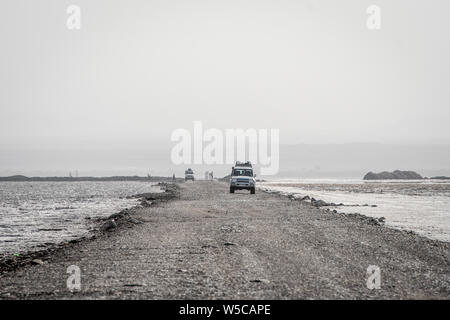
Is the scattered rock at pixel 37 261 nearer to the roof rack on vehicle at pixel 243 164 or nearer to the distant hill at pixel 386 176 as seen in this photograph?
the roof rack on vehicle at pixel 243 164

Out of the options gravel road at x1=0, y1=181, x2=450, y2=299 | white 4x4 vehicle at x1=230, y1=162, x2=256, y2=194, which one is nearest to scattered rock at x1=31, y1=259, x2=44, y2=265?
gravel road at x1=0, y1=181, x2=450, y2=299

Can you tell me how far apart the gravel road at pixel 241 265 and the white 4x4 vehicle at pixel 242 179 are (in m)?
33.2

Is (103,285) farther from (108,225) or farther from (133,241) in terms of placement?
(108,225)

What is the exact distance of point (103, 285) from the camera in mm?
9555

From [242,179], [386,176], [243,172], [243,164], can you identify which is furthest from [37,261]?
[386,176]

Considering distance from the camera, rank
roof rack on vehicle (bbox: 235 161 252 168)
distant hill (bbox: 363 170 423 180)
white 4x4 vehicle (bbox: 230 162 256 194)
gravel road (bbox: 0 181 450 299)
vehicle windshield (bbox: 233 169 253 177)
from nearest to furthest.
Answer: gravel road (bbox: 0 181 450 299) → white 4x4 vehicle (bbox: 230 162 256 194) → vehicle windshield (bbox: 233 169 253 177) → roof rack on vehicle (bbox: 235 161 252 168) → distant hill (bbox: 363 170 423 180)

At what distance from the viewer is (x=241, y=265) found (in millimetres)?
11367

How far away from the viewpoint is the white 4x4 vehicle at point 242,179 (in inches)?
2079

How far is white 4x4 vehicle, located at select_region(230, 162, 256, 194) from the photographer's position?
5281 centimetres

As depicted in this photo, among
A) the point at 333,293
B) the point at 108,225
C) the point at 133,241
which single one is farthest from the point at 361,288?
the point at 108,225

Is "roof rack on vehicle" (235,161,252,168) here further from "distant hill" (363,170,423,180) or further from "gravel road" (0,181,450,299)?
"distant hill" (363,170,423,180)

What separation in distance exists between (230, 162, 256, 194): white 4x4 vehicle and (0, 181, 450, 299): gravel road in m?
33.2

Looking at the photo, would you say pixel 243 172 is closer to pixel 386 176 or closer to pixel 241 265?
pixel 241 265
